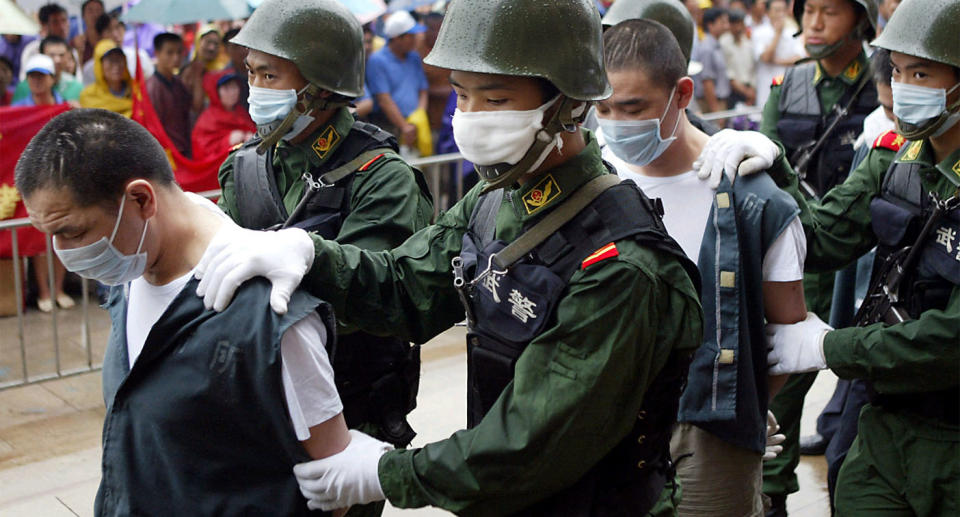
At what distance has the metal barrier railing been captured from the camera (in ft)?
22.2

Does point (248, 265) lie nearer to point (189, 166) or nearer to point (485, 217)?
point (485, 217)

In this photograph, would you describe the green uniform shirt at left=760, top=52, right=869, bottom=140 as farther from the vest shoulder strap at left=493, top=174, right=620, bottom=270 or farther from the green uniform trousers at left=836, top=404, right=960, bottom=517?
the vest shoulder strap at left=493, top=174, right=620, bottom=270

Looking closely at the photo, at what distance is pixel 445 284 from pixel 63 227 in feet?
3.18

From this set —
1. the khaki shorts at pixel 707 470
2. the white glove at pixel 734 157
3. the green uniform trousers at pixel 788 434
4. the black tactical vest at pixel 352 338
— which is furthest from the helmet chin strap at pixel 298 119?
the green uniform trousers at pixel 788 434

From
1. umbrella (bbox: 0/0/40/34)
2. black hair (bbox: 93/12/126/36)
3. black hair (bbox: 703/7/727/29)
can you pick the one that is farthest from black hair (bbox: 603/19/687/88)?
black hair (bbox: 703/7/727/29)

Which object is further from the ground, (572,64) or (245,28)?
(572,64)

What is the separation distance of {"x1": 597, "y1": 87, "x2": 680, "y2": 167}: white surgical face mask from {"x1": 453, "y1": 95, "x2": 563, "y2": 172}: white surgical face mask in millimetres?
1059

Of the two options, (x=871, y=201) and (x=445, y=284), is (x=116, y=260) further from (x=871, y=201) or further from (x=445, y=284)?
(x=871, y=201)

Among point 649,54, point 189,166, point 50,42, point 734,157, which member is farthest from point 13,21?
point 734,157

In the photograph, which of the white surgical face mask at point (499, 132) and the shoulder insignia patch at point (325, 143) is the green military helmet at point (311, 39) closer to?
the shoulder insignia patch at point (325, 143)

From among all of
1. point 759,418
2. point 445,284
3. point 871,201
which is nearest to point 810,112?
point 871,201

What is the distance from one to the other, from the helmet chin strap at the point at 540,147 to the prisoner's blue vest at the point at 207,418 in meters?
0.53

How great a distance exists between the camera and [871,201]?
12.7ft

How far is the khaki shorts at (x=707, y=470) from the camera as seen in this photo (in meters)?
3.76
